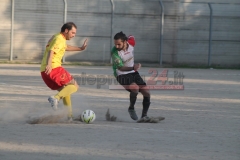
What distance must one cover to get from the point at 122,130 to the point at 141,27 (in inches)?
839

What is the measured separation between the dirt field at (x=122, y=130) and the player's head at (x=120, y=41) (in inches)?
52.6

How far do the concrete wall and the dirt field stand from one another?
1344 centimetres

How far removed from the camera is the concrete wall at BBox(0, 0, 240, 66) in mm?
28906

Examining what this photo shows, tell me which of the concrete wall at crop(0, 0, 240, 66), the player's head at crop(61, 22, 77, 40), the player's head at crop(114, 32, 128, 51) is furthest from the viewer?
the concrete wall at crop(0, 0, 240, 66)

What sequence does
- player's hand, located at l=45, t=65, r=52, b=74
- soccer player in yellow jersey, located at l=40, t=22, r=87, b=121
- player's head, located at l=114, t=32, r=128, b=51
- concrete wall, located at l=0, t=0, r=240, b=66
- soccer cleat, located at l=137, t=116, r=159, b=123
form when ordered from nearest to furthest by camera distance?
player's hand, located at l=45, t=65, r=52, b=74
soccer player in yellow jersey, located at l=40, t=22, r=87, b=121
soccer cleat, located at l=137, t=116, r=159, b=123
player's head, located at l=114, t=32, r=128, b=51
concrete wall, located at l=0, t=0, r=240, b=66

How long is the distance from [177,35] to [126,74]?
19.9 meters

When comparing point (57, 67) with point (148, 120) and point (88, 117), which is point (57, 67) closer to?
point (88, 117)

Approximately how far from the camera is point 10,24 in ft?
93.8

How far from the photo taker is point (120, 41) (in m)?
10.5

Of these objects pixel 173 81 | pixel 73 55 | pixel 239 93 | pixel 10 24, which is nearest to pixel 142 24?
pixel 73 55

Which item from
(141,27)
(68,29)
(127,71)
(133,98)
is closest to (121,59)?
(127,71)

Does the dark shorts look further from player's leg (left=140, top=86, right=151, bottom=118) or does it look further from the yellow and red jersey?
the yellow and red jersey

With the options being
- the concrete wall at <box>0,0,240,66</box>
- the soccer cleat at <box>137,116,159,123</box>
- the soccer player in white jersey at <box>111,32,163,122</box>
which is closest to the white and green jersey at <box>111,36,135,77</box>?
the soccer player in white jersey at <box>111,32,163,122</box>

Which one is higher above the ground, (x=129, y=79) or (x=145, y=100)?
(x=129, y=79)
